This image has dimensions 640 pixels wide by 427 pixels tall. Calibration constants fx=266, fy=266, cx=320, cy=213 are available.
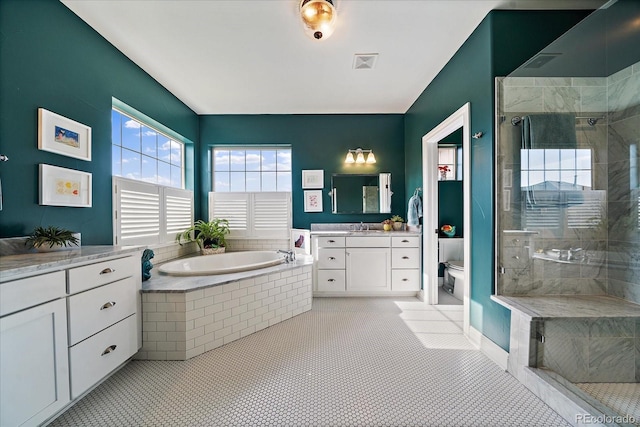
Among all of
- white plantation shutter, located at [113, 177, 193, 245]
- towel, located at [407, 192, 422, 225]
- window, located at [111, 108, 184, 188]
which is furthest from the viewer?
towel, located at [407, 192, 422, 225]

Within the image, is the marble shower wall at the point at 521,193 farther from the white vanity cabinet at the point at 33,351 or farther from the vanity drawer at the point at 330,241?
the white vanity cabinet at the point at 33,351

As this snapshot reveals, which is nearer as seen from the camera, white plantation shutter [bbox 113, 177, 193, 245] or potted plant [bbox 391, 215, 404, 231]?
white plantation shutter [bbox 113, 177, 193, 245]

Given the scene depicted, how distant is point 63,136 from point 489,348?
3.45 meters

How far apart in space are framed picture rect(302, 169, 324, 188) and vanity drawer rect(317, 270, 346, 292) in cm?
129

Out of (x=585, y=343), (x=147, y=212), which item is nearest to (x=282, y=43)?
(x=147, y=212)

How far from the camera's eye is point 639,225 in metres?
1.79

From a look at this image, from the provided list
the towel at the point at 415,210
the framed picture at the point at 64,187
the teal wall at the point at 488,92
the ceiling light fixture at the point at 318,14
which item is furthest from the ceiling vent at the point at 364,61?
the framed picture at the point at 64,187

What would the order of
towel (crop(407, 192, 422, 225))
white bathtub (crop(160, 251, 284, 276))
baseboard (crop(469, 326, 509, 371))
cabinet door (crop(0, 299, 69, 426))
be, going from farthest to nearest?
towel (crop(407, 192, 422, 225)) < white bathtub (crop(160, 251, 284, 276)) < baseboard (crop(469, 326, 509, 371)) < cabinet door (crop(0, 299, 69, 426))

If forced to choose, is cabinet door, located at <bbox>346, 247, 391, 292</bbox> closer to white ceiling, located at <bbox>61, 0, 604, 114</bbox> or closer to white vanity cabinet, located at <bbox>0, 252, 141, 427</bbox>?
white ceiling, located at <bbox>61, 0, 604, 114</bbox>

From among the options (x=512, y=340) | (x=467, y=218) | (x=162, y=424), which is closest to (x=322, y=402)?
(x=162, y=424)

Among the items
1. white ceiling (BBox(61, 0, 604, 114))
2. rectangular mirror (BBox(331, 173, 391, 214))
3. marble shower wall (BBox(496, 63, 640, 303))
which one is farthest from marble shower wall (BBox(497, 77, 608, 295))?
rectangular mirror (BBox(331, 173, 391, 214))

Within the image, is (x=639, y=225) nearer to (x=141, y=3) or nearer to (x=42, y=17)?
(x=141, y=3)

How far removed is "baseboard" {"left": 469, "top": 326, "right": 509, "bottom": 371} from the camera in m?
1.87

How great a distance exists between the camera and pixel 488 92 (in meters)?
1.99
